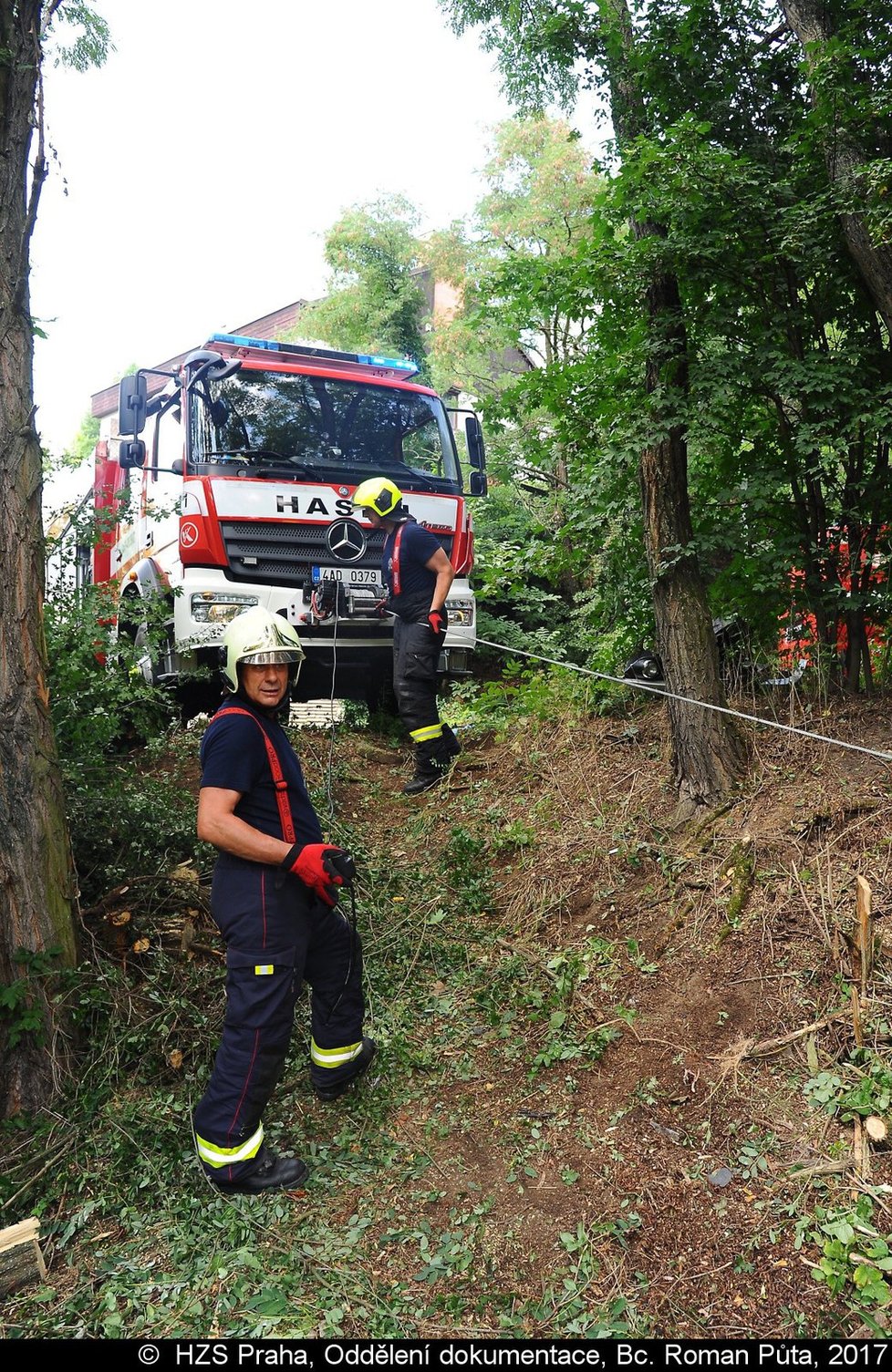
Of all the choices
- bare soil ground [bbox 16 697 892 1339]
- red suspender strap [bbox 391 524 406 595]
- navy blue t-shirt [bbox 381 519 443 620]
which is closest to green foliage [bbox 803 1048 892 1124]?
bare soil ground [bbox 16 697 892 1339]

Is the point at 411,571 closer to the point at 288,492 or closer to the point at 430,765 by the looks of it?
the point at 288,492

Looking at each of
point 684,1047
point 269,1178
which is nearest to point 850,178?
point 684,1047

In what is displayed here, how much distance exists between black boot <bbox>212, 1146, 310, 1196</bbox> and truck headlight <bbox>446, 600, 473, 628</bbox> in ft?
15.5

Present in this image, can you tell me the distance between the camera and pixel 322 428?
23.6 feet

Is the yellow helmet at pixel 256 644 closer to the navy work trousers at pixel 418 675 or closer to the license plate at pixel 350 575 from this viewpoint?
the navy work trousers at pixel 418 675

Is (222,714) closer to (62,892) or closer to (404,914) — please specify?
(62,892)

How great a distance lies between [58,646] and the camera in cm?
441

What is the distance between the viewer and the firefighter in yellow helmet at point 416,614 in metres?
6.52

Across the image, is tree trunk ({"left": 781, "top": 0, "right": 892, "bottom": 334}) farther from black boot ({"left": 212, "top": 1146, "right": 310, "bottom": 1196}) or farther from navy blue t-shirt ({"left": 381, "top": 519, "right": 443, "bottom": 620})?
black boot ({"left": 212, "top": 1146, "right": 310, "bottom": 1196})

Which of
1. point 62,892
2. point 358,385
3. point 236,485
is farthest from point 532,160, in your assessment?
point 62,892

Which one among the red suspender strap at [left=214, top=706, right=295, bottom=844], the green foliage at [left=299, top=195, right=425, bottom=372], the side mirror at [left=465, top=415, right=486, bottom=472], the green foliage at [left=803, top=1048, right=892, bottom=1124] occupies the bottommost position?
the green foliage at [left=803, top=1048, right=892, bottom=1124]

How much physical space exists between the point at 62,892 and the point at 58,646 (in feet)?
4.34

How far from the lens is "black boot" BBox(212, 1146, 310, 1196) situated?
3.13m

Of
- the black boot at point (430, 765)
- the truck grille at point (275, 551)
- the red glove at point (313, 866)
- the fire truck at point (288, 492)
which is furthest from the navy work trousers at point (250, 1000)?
the truck grille at point (275, 551)
